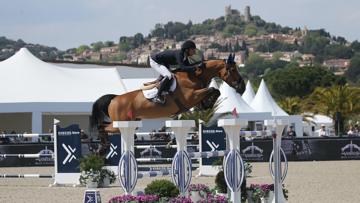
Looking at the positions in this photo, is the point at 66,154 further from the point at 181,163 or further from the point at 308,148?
the point at 308,148

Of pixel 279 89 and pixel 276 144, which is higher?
pixel 279 89

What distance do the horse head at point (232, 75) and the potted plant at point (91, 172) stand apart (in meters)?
6.98

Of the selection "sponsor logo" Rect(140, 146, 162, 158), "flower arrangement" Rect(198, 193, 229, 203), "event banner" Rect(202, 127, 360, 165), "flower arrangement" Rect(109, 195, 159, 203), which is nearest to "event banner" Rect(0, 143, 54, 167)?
"sponsor logo" Rect(140, 146, 162, 158)

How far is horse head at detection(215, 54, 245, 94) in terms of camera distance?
33.6 ft

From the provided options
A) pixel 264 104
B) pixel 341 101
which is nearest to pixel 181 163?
pixel 264 104

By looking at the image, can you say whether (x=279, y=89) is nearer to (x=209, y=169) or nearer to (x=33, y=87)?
(x=33, y=87)

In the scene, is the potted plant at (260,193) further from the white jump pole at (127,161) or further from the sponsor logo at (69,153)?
the sponsor logo at (69,153)

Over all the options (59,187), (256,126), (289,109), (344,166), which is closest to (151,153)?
(344,166)

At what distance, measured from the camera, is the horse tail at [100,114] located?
11.3 m

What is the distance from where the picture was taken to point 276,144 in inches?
425

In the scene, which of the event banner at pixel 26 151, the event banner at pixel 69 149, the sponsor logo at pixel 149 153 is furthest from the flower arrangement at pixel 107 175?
the sponsor logo at pixel 149 153

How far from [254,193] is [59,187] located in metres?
7.41

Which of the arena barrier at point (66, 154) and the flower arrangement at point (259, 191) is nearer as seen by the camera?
the flower arrangement at point (259, 191)

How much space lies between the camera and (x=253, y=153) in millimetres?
28188
